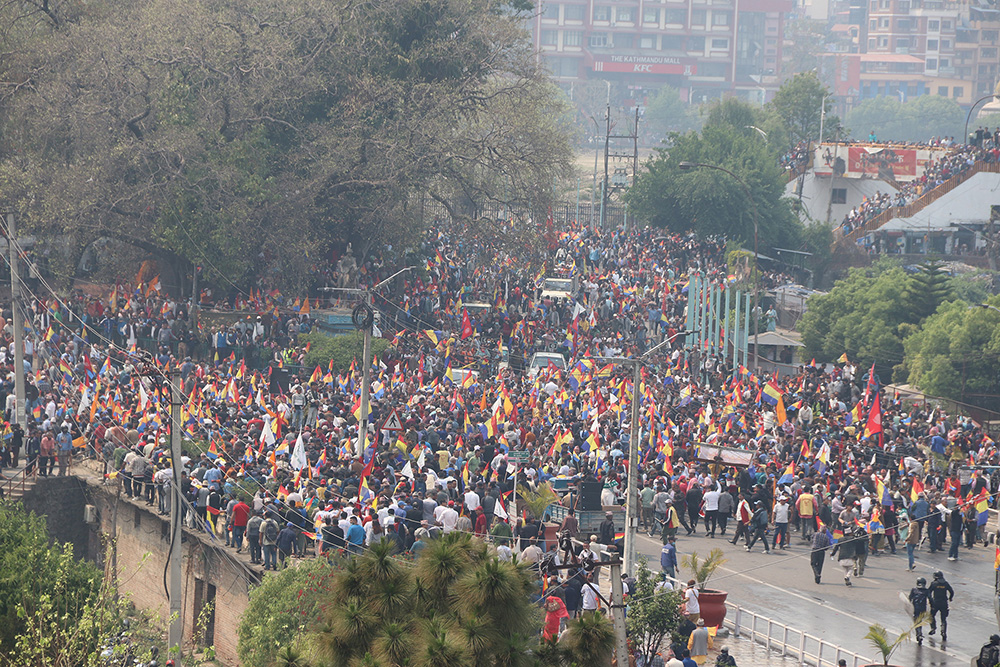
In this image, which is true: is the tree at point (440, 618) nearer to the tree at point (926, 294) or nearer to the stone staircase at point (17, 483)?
the stone staircase at point (17, 483)

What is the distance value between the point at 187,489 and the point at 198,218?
60.0 feet

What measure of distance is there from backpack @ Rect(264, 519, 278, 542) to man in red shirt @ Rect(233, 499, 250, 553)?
932 mm

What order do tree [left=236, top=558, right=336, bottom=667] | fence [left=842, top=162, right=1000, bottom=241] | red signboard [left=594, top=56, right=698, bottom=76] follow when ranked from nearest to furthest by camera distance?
tree [left=236, top=558, right=336, bottom=667]
fence [left=842, top=162, right=1000, bottom=241]
red signboard [left=594, top=56, right=698, bottom=76]

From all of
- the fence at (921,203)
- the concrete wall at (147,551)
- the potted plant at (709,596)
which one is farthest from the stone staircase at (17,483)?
the fence at (921,203)

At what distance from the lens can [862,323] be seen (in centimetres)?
4747

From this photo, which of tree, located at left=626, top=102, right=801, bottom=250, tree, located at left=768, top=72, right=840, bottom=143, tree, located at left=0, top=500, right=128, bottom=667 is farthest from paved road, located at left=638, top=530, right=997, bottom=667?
tree, located at left=768, top=72, right=840, bottom=143

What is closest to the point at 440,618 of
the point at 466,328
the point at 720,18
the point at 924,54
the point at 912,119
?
the point at 466,328

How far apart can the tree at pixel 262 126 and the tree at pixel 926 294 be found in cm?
1184

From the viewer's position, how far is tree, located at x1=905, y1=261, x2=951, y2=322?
155 feet

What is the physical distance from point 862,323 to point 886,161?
28627 millimetres

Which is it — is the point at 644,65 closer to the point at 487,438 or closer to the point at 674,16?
the point at 674,16

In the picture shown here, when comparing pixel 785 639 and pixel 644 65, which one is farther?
pixel 644 65

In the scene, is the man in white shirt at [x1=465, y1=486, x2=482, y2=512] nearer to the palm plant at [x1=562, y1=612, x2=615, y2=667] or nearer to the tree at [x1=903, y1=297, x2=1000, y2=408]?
the palm plant at [x1=562, y1=612, x2=615, y2=667]

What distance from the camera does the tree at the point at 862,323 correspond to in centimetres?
4669
